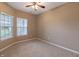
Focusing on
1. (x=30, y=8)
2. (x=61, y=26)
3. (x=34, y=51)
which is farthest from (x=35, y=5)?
(x=34, y=51)

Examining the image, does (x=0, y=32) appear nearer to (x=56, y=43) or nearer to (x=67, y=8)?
(x=56, y=43)

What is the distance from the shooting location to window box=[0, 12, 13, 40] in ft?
6.74

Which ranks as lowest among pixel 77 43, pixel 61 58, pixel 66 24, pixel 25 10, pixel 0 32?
pixel 61 58

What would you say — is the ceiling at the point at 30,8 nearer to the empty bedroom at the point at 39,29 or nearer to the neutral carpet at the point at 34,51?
the empty bedroom at the point at 39,29

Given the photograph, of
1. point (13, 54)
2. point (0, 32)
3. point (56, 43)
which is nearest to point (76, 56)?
point (56, 43)

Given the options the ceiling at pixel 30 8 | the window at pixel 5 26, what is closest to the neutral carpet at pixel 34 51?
the window at pixel 5 26

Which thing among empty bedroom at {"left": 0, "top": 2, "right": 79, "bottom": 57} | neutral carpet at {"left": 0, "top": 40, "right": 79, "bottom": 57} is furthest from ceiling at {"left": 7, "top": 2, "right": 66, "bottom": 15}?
neutral carpet at {"left": 0, "top": 40, "right": 79, "bottom": 57}

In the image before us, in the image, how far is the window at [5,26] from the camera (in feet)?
6.74

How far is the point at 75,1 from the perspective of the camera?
6.66ft

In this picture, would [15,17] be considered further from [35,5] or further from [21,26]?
[35,5]

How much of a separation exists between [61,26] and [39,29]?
492 millimetres

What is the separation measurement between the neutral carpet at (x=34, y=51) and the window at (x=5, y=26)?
0.26m

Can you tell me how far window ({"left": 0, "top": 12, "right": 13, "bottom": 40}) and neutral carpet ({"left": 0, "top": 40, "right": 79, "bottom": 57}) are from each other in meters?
0.26

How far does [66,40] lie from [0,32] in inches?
54.4
